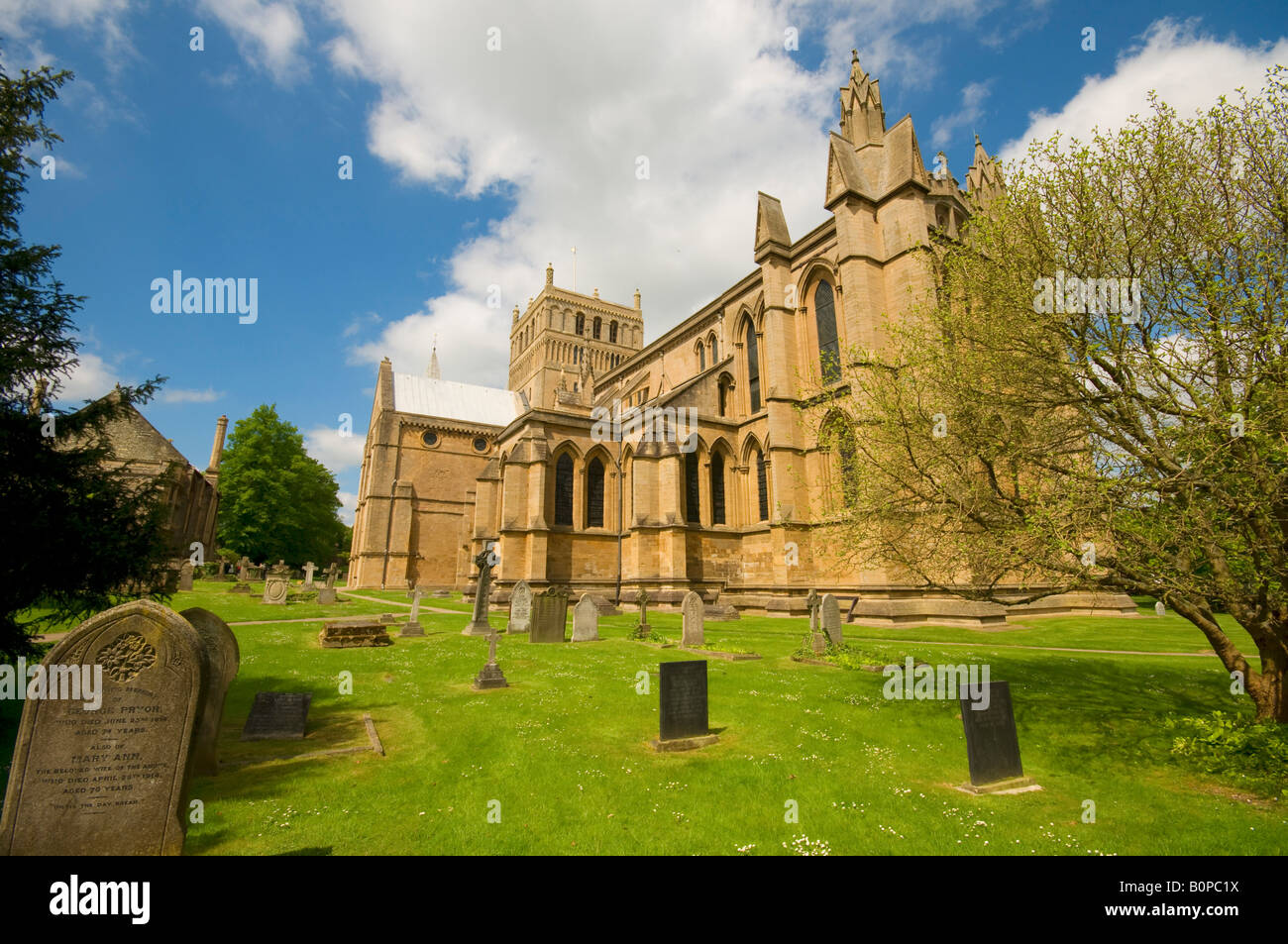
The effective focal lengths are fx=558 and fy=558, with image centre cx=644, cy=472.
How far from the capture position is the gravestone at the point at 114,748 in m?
3.60

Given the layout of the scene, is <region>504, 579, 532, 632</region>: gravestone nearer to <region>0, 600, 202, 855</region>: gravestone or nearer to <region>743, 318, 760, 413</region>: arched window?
<region>0, 600, 202, 855</region>: gravestone

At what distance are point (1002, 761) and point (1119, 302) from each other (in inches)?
213

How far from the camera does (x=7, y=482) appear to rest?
6.70 metres

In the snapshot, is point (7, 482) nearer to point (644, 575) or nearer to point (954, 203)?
point (644, 575)

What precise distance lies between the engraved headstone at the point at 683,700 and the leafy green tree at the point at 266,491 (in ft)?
140

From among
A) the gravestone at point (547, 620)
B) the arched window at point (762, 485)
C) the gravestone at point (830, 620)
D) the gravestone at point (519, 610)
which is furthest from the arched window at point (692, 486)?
the gravestone at point (830, 620)

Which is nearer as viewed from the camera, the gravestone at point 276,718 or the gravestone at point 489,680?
the gravestone at point 276,718

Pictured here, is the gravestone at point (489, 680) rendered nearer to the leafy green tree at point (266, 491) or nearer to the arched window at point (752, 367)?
the arched window at point (752, 367)

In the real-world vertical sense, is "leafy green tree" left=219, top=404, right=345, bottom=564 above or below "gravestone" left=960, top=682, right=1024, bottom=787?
above

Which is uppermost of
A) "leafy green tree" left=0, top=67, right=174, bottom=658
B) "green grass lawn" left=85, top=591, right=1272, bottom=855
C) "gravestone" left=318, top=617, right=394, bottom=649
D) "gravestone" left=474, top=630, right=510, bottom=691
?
"leafy green tree" left=0, top=67, right=174, bottom=658

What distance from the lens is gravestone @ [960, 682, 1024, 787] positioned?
5707mm

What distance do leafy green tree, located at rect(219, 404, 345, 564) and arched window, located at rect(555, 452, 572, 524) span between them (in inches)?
1055

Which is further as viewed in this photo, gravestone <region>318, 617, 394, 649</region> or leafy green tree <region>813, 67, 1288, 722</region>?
gravestone <region>318, 617, 394, 649</region>

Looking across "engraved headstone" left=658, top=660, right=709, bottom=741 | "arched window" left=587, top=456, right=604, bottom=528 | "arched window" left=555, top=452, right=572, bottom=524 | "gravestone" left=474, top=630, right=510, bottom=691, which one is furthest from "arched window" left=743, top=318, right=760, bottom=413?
"engraved headstone" left=658, top=660, right=709, bottom=741
